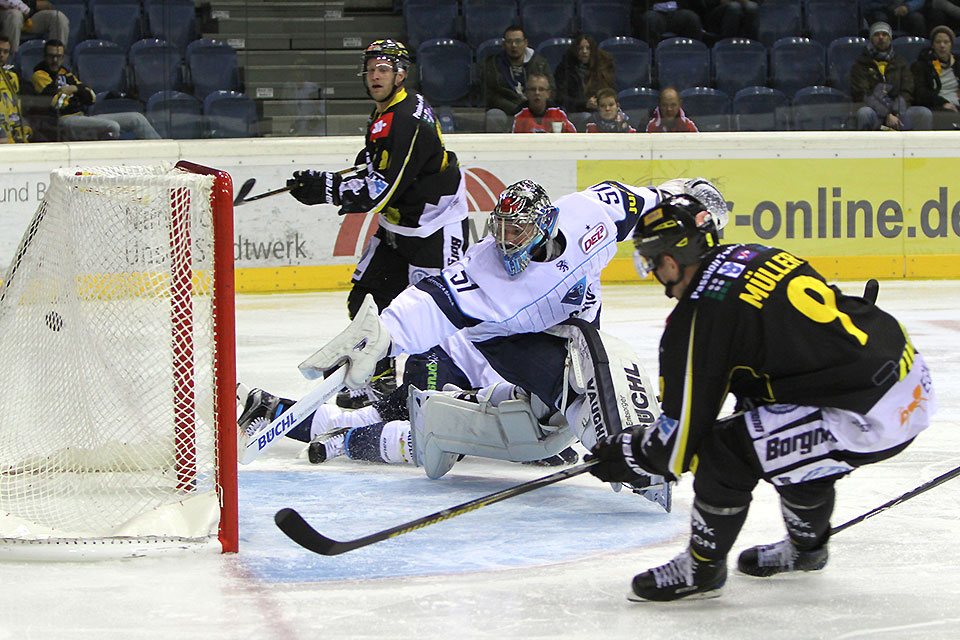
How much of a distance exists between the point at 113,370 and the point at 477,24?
542cm

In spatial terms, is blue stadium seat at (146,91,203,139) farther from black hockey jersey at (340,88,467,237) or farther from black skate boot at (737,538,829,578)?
black skate boot at (737,538,829,578)

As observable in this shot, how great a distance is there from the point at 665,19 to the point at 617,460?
20.2 ft

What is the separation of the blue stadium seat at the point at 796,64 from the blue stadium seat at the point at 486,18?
1.78 metres

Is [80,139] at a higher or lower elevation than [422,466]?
higher

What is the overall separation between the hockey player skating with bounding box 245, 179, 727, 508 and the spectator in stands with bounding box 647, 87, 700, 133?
4.29 metres

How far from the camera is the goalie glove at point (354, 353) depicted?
2947 millimetres

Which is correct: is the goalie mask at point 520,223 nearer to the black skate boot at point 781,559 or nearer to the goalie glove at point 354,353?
the goalie glove at point 354,353

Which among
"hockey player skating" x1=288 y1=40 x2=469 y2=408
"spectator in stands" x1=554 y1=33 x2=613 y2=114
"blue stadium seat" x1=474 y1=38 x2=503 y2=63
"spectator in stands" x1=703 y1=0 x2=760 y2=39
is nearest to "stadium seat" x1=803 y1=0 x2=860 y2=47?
"spectator in stands" x1=703 y1=0 x2=760 y2=39

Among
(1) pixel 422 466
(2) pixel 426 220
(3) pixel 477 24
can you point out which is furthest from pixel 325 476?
(3) pixel 477 24

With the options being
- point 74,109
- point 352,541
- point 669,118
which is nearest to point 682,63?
point 669,118

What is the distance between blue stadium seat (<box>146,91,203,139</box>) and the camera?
24.0ft

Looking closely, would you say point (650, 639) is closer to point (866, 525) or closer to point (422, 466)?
point (866, 525)

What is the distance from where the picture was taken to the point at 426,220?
4.83m

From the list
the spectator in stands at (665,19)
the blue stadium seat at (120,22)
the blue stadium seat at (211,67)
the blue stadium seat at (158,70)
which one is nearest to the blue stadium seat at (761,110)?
the spectator in stands at (665,19)
